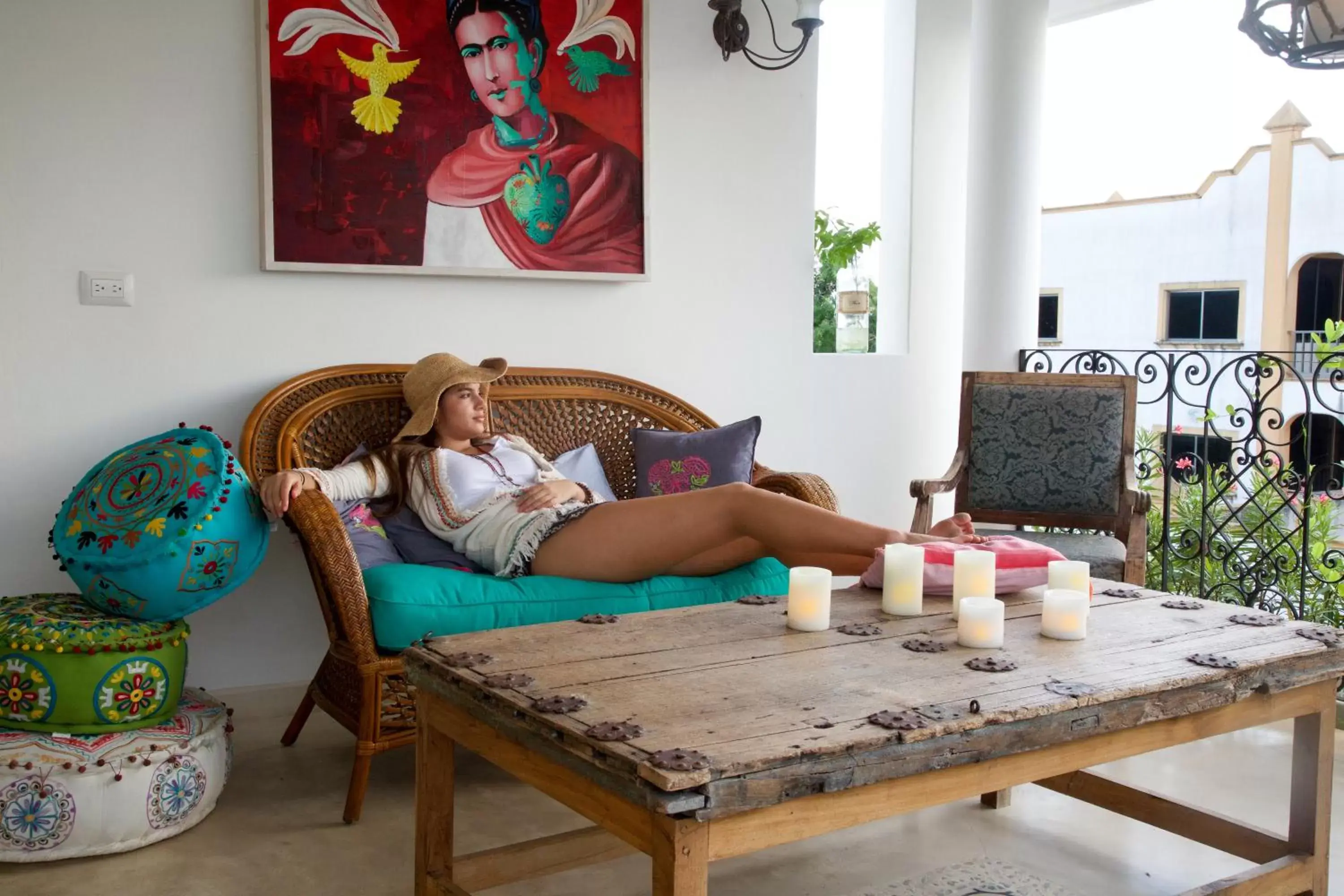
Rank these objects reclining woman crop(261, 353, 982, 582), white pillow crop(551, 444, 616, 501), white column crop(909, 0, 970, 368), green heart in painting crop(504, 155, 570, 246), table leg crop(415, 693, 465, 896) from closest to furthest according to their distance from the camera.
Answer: table leg crop(415, 693, 465, 896) → reclining woman crop(261, 353, 982, 582) → white pillow crop(551, 444, 616, 501) → green heart in painting crop(504, 155, 570, 246) → white column crop(909, 0, 970, 368)

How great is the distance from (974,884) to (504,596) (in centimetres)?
118

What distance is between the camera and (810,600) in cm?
200

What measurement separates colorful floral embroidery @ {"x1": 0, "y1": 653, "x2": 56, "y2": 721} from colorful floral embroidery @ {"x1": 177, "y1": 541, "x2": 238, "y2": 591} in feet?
1.00

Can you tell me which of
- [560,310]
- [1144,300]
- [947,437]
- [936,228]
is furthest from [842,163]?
[1144,300]

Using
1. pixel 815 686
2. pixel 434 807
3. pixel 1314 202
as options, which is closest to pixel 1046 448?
pixel 815 686

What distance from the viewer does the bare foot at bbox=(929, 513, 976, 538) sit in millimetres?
2447

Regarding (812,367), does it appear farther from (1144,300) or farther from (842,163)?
(1144,300)

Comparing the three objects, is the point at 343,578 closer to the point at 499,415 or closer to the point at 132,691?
the point at 132,691

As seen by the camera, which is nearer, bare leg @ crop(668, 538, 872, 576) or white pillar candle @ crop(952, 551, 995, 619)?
white pillar candle @ crop(952, 551, 995, 619)

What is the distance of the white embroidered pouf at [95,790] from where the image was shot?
2186 millimetres

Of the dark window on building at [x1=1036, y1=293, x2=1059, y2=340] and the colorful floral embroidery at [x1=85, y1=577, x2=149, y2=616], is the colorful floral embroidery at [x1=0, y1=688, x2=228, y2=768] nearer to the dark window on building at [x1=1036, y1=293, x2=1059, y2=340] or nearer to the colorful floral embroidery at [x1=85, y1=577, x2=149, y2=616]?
the colorful floral embroidery at [x1=85, y1=577, x2=149, y2=616]

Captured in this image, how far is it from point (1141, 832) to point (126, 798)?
2.10m

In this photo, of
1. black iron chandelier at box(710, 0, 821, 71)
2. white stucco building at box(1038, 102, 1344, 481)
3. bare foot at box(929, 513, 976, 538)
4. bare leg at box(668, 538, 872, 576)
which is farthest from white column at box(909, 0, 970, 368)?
white stucco building at box(1038, 102, 1344, 481)

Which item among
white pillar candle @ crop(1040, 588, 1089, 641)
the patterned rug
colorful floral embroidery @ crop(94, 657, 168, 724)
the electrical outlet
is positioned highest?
the electrical outlet
